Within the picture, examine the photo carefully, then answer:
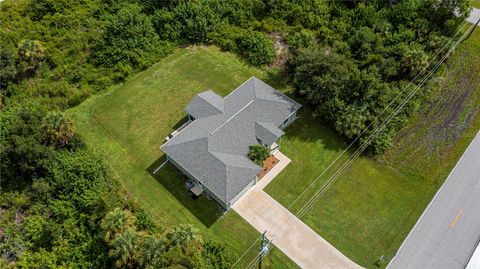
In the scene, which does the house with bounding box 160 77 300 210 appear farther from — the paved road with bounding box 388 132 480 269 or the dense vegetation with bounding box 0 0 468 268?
the paved road with bounding box 388 132 480 269

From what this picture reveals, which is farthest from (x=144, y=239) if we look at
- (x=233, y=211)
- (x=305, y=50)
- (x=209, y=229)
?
(x=305, y=50)

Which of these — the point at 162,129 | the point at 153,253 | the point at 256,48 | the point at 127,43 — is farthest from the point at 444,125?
the point at 127,43

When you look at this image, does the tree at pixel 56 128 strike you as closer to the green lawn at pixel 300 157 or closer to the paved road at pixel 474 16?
the green lawn at pixel 300 157

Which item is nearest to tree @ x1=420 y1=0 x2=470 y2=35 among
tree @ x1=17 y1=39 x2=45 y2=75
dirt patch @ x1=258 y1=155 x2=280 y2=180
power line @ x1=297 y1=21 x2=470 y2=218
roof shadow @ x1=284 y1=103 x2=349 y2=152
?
power line @ x1=297 y1=21 x2=470 y2=218


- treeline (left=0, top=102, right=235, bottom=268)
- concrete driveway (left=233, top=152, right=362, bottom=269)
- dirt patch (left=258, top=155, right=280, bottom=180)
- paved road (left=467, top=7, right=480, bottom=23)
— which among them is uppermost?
paved road (left=467, top=7, right=480, bottom=23)

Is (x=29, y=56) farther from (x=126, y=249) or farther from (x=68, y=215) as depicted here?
(x=126, y=249)

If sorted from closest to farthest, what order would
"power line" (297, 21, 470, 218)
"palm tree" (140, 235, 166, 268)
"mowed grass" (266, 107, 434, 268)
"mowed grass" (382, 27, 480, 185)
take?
"palm tree" (140, 235, 166, 268) → "mowed grass" (266, 107, 434, 268) → "power line" (297, 21, 470, 218) → "mowed grass" (382, 27, 480, 185)

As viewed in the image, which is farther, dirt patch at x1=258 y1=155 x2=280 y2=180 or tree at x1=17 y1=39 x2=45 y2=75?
tree at x1=17 y1=39 x2=45 y2=75

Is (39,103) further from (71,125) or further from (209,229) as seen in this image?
(209,229)
